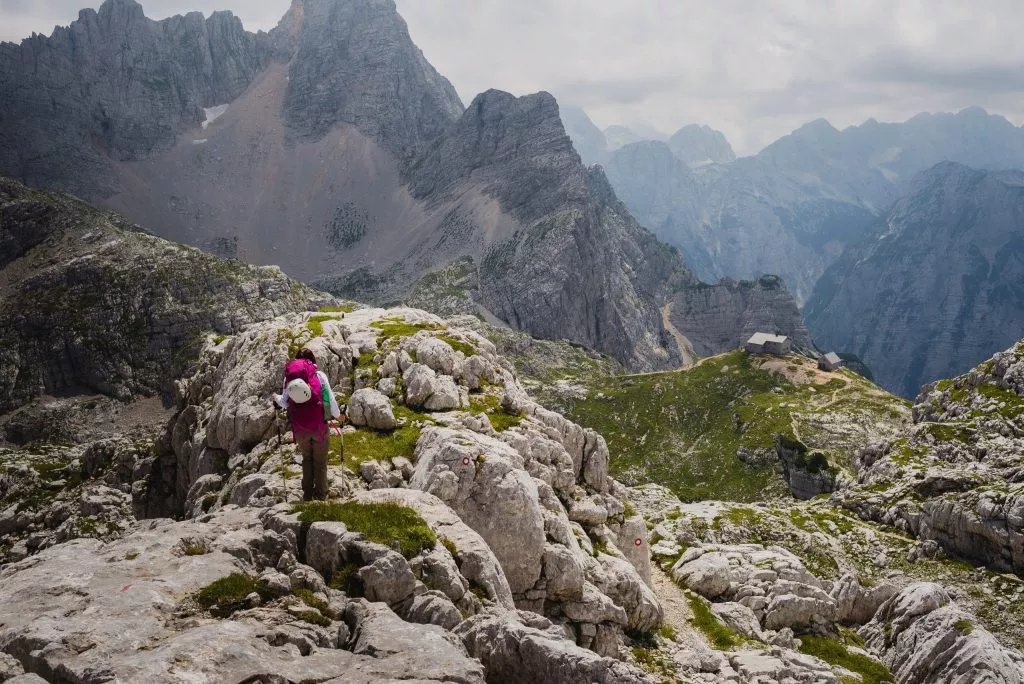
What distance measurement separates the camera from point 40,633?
15117 mm

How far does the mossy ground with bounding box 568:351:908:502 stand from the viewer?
454ft

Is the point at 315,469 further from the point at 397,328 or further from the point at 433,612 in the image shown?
the point at 397,328

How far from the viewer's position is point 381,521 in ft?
75.9

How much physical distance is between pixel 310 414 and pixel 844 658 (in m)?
35.1

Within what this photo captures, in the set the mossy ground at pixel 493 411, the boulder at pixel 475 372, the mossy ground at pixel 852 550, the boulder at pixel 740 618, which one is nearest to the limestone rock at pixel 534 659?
the mossy ground at pixel 493 411

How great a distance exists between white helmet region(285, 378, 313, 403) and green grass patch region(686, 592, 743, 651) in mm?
26373

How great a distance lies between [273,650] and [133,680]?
10.2ft

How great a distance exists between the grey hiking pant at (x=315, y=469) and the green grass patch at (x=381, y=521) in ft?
7.38

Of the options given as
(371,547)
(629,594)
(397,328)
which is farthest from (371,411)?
(371,547)

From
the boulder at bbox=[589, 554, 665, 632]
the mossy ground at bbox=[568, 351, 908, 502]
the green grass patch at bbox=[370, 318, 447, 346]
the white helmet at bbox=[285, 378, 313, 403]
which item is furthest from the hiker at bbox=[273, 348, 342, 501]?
the mossy ground at bbox=[568, 351, 908, 502]

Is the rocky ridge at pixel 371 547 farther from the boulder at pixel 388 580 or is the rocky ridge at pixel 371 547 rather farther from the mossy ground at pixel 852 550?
the mossy ground at pixel 852 550

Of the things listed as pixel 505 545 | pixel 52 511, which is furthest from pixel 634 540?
pixel 52 511

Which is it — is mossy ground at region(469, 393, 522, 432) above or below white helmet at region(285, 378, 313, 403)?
below

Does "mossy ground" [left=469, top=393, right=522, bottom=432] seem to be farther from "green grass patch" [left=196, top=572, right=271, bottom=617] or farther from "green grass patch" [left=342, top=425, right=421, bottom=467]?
"green grass patch" [left=196, top=572, right=271, bottom=617]
